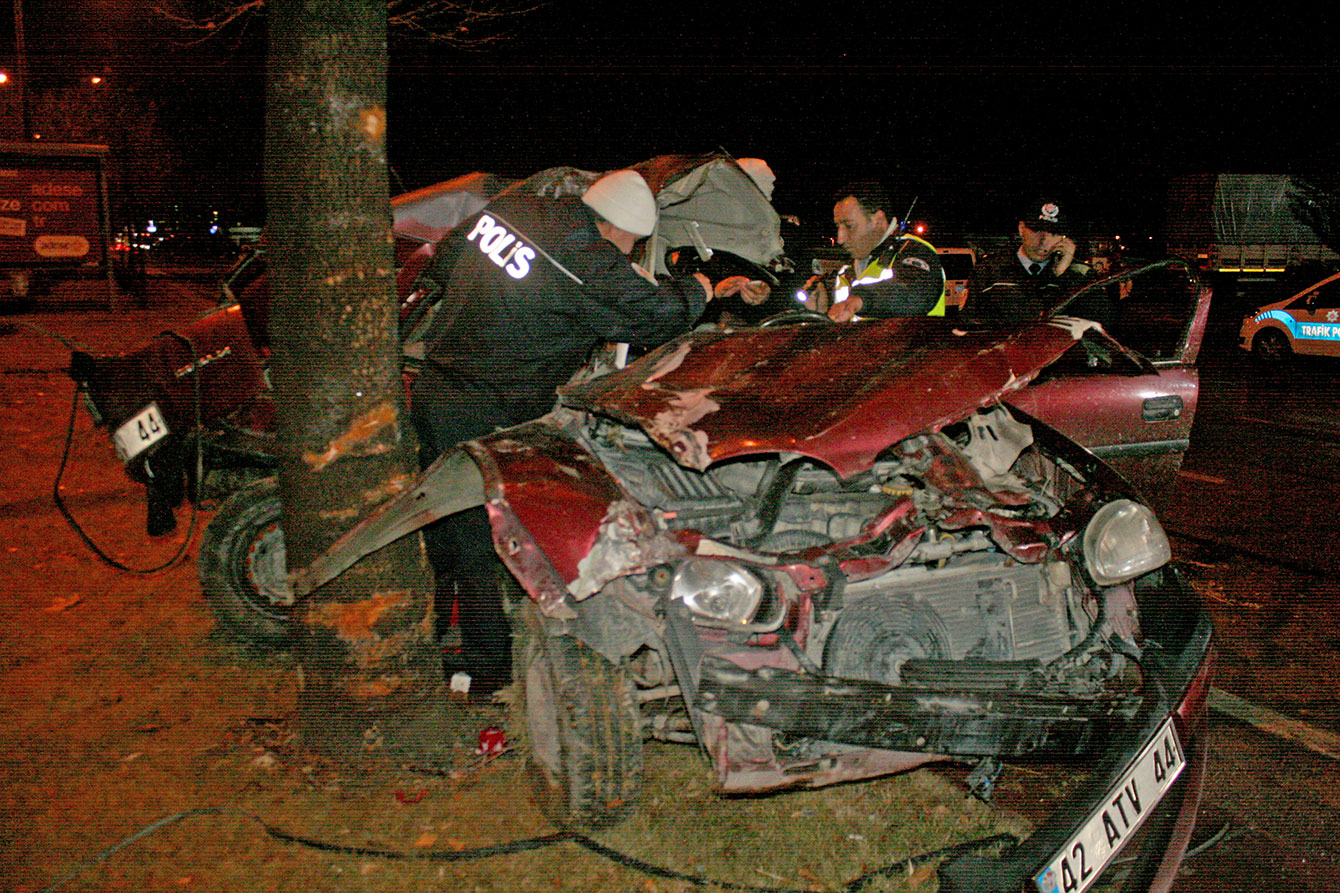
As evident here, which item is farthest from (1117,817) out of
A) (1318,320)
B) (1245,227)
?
(1245,227)

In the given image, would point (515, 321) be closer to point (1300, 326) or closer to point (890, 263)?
point (890, 263)

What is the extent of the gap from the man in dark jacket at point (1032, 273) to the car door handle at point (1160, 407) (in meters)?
0.94

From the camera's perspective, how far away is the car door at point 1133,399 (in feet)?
14.4

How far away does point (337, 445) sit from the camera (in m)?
3.05

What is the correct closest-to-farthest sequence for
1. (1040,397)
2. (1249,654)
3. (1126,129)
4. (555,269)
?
(555,269), (1249,654), (1040,397), (1126,129)

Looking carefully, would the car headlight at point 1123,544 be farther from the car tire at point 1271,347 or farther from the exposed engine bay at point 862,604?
the car tire at point 1271,347

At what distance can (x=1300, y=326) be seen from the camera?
13.3 meters

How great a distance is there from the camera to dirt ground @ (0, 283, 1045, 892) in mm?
2682

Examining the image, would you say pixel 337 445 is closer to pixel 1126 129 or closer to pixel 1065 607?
pixel 1065 607

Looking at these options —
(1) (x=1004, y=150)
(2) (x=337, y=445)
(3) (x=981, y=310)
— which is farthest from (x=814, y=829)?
(1) (x=1004, y=150)

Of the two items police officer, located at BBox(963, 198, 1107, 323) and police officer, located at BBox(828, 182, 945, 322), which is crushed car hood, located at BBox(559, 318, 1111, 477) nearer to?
police officer, located at BBox(828, 182, 945, 322)

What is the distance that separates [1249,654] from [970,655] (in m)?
2.02

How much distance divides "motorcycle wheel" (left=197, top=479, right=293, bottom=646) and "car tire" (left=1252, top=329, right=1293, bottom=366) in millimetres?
14877

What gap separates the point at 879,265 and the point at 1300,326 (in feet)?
39.1
